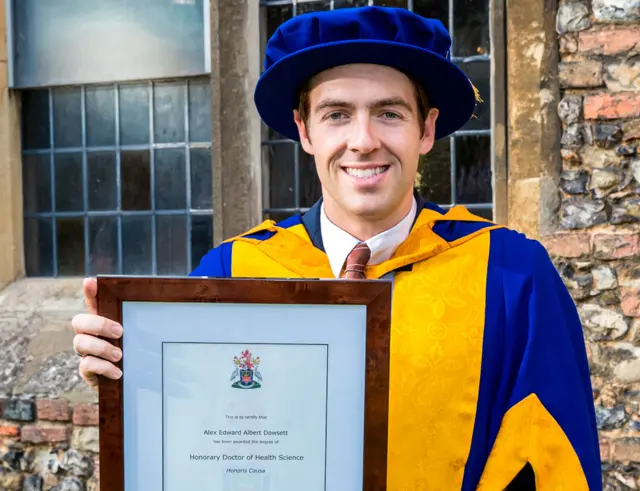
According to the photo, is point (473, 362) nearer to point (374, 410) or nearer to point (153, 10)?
point (374, 410)

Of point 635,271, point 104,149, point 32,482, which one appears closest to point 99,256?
point 104,149

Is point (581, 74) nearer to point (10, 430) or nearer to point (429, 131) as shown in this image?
point (429, 131)

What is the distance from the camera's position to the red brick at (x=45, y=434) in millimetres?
3650

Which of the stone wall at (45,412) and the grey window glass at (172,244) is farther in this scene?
the grey window glass at (172,244)

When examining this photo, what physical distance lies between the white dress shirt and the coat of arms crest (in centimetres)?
42

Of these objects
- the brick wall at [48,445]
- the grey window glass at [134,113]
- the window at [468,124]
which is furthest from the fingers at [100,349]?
the grey window glass at [134,113]

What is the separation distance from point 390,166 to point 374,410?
0.55 m

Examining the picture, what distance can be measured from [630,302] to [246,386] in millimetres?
2268

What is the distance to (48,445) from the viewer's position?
3691 mm

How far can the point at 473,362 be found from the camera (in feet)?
4.81

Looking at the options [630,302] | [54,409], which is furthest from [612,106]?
[54,409]

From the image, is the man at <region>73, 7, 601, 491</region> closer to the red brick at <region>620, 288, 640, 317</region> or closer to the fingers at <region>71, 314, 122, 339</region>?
the fingers at <region>71, 314, 122, 339</region>

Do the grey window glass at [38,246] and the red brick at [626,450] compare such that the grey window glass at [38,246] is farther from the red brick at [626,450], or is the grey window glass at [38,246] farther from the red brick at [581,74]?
the red brick at [626,450]

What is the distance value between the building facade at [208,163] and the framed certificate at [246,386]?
6.83ft
